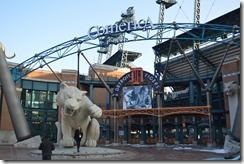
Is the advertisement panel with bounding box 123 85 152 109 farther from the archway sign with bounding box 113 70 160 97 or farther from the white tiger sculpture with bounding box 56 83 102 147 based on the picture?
the white tiger sculpture with bounding box 56 83 102 147

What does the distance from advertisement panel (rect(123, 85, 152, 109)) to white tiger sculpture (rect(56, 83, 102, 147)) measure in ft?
58.5

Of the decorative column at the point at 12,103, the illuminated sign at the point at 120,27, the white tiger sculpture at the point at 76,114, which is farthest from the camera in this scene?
the illuminated sign at the point at 120,27

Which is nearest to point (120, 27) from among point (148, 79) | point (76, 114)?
point (148, 79)

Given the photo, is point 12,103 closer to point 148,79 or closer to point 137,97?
point 148,79

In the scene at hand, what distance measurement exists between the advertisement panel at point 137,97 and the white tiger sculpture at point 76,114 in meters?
17.8

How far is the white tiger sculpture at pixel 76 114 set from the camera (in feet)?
42.0

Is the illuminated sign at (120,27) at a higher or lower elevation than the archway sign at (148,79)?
higher

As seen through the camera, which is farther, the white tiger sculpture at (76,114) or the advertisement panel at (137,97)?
the advertisement panel at (137,97)

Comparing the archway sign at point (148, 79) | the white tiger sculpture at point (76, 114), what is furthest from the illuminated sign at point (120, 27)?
the white tiger sculpture at point (76, 114)

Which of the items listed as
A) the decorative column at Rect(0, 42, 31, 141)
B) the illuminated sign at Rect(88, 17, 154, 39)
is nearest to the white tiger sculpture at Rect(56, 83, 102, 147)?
the decorative column at Rect(0, 42, 31, 141)

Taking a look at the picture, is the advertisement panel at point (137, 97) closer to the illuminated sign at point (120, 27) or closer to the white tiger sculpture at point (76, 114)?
the illuminated sign at point (120, 27)

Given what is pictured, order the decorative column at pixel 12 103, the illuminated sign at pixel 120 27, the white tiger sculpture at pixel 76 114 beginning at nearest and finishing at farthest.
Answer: the white tiger sculpture at pixel 76 114
the decorative column at pixel 12 103
the illuminated sign at pixel 120 27

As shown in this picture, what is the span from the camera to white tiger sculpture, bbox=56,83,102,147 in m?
12.8

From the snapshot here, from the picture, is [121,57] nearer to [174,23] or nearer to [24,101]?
[24,101]
